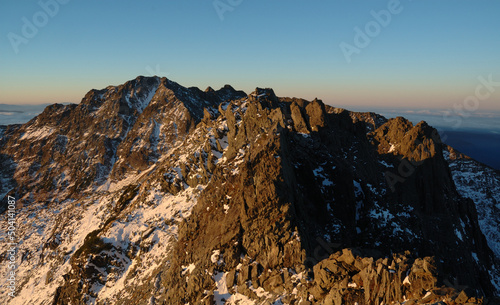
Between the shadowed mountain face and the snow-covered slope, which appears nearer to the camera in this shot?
the shadowed mountain face

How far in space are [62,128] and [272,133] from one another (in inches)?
7471

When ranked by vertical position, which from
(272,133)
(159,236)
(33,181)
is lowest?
(33,181)

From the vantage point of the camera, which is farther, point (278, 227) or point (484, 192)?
point (484, 192)

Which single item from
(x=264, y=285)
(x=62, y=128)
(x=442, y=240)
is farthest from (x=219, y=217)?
(x=62, y=128)

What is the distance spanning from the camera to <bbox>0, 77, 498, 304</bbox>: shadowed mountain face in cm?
3261

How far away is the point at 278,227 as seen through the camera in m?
38.6

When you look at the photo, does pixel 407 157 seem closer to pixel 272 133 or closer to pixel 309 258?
pixel 272 133

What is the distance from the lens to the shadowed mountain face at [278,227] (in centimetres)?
3261

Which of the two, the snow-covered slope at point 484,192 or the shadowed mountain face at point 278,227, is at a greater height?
the shadowed mountain face at point 278,227

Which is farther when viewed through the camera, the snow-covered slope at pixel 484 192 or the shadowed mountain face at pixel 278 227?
the snow-covered slope at pixel 484 192

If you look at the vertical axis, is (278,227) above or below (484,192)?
above

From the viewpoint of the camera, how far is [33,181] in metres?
149

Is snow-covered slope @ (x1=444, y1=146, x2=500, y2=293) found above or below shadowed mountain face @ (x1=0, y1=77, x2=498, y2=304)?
below

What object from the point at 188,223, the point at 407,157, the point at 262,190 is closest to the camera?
the point at 262,190
